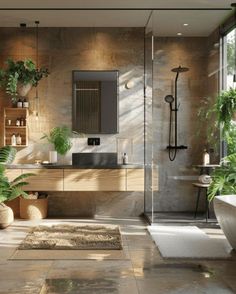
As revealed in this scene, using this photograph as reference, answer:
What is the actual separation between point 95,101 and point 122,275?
11.6 feet

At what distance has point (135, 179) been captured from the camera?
616 cm

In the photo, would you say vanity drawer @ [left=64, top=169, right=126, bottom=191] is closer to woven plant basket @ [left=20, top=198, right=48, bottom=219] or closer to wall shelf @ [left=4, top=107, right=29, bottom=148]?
woven plant basket @ [left=20, top=198, right=48, bottom=219]

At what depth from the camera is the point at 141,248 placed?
4582mm

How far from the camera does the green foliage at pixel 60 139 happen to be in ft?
21.3

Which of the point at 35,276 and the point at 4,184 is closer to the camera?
the point at 35,276

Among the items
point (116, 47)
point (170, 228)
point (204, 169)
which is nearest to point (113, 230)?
point (170, 228)

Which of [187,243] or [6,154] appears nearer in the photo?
[187,243]

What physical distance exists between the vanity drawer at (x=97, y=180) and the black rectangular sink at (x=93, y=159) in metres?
0.19

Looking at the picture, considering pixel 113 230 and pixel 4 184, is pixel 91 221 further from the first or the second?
pixel 4 184

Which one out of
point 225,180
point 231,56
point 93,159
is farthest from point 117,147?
point 231,56

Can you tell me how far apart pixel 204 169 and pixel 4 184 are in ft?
8.80

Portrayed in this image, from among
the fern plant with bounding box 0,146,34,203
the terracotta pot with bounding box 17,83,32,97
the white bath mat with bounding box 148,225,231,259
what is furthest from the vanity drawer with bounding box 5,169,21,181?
the white bath mat with bounding box 148,225,231,259

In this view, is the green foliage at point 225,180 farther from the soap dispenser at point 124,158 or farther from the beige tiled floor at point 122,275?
the soap dispenser at point 124,158

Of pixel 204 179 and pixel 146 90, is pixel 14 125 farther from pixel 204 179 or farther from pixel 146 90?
pixel 204 179
